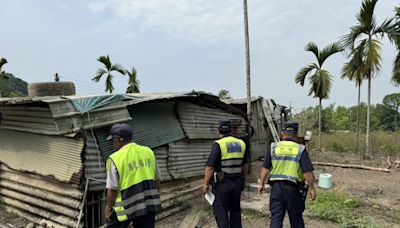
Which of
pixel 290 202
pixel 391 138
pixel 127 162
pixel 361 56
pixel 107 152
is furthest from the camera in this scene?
pixel 391 138

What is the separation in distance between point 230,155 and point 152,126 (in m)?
2.73

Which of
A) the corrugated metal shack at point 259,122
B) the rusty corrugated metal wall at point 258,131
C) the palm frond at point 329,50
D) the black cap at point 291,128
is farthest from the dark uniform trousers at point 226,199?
the palm frond at point 329,50

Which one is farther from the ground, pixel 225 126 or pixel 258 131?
pixel 225 126

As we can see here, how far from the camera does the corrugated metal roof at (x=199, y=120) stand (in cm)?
790

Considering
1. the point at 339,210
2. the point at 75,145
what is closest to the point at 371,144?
the point at 339,210

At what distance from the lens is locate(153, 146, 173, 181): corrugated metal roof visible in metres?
6.92

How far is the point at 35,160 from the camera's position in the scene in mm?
6453

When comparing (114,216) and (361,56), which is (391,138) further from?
(114,216)

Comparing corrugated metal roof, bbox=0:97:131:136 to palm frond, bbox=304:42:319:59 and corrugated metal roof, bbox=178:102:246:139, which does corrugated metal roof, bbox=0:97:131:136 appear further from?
palm frond, bbox=304:42:319:59

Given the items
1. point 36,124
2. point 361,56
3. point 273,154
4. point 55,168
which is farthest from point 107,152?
point 361,56

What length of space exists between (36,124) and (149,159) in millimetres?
3537

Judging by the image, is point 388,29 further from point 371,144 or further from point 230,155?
point 230,155

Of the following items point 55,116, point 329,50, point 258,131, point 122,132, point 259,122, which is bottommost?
point 258,131

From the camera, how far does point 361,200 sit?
298 inches
